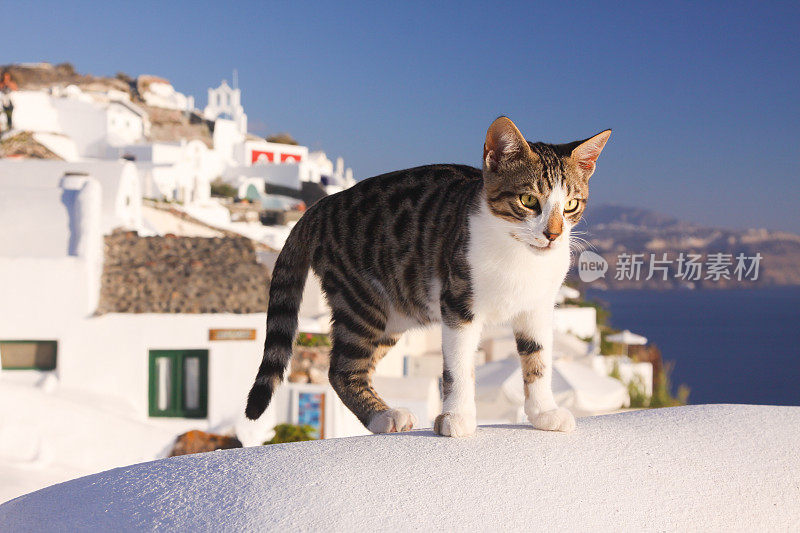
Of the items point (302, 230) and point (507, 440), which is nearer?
point (507, 440)

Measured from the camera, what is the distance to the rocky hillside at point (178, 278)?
1196 cm

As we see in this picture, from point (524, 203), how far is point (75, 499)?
2.04m

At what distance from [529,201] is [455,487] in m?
1.03

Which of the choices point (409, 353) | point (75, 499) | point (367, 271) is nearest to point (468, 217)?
point (367, 271)

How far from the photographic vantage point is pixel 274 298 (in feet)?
9.82

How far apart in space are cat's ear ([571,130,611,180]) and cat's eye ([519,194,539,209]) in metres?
0.25

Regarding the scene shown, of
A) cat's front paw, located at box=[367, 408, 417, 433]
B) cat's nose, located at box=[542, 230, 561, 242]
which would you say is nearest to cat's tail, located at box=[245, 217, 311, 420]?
cat's front paw, located at box=[367, 408, 417, 433]

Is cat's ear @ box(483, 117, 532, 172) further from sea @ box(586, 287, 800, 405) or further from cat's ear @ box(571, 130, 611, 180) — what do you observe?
sea @ box(586, 287, 800, 405)

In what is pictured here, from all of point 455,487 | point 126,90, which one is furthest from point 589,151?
point 126,90

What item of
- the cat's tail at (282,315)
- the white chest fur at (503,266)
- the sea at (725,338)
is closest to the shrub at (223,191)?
the sea at (725,338)

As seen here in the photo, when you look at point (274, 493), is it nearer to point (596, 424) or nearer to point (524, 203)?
point (524, 203)

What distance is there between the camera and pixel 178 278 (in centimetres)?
1238

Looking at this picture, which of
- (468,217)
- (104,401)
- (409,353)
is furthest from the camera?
(409,353)

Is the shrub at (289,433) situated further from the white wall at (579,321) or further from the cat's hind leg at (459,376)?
the white wall at (579,321)
